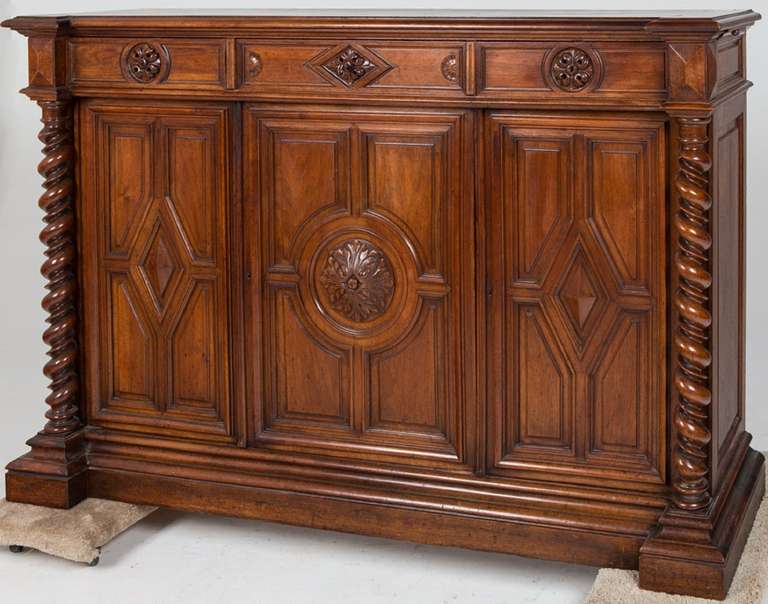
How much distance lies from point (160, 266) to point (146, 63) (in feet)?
1.78

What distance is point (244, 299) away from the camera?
14.1 feet

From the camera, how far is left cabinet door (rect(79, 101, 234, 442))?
4281 millimetres

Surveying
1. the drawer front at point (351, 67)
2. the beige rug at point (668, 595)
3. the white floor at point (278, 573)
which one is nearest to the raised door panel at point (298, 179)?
the drawer front at point (351, 67)

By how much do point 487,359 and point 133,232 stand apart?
1.04 metres

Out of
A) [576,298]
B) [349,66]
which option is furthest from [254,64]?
[576,298]

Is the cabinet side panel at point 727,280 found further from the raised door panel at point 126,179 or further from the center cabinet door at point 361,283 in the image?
A: the raised door panel at point 126,179

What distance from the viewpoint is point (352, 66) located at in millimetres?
4031

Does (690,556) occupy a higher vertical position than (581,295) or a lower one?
lower

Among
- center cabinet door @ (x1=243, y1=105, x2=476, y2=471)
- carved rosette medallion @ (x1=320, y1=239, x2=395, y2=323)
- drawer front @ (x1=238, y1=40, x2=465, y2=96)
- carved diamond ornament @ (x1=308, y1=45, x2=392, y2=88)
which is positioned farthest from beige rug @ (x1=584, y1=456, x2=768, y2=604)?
carved diamond ornament @ (x1=308, y1=45, x2=392, y2=88)

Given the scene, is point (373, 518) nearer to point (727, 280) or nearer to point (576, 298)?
point (576, 298)

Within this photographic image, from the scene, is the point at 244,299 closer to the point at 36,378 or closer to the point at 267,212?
the point at 267,212

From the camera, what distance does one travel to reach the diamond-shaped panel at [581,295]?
12.9 ft

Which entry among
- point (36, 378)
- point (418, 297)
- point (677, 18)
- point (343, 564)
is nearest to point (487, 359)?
point (418, 297)

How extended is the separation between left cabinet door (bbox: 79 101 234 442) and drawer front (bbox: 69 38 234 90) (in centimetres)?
7
